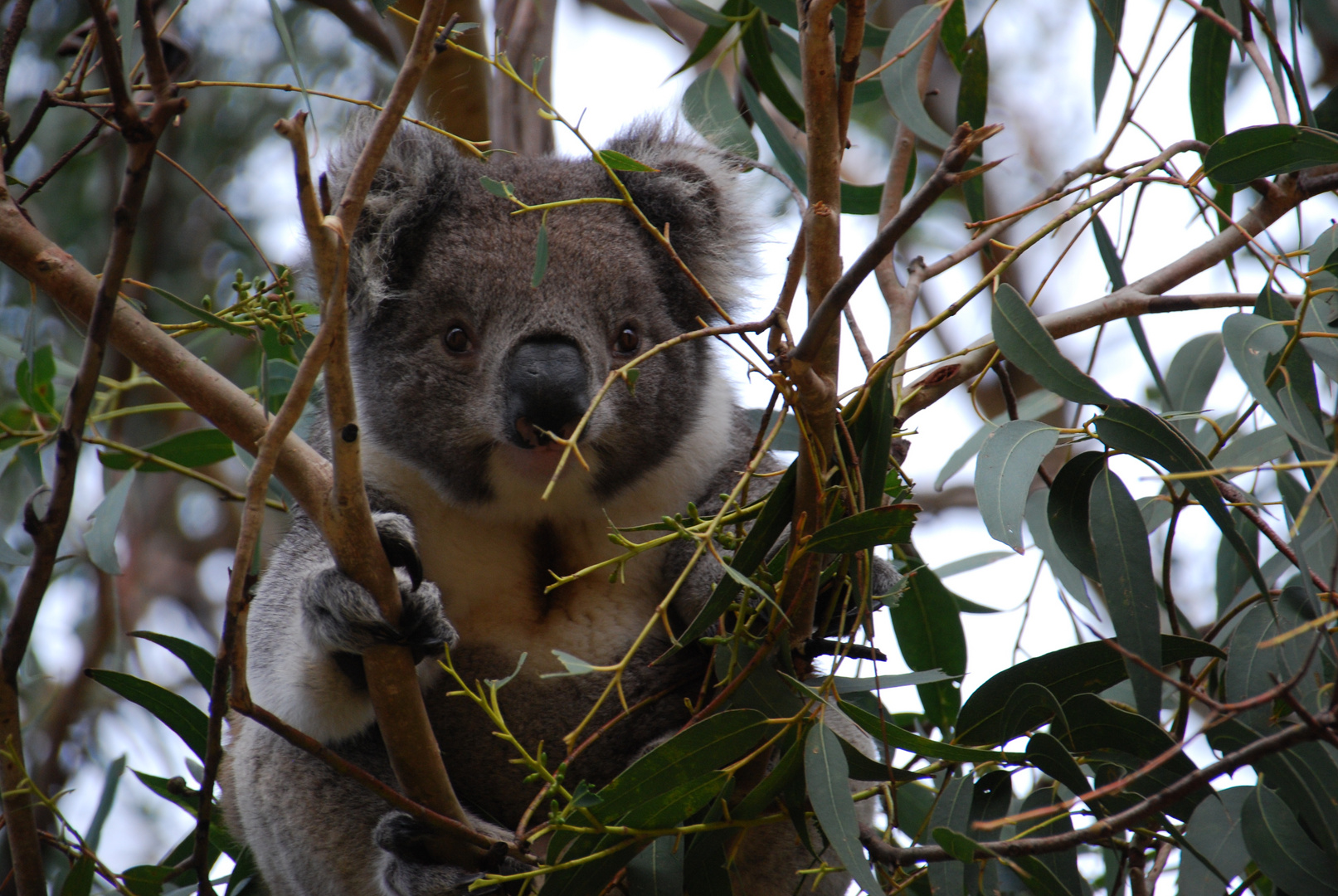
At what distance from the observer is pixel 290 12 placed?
4.70 meters

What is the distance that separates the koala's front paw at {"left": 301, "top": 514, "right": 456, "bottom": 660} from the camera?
167 centimetres

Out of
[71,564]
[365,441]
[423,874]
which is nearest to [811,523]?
[423,874]

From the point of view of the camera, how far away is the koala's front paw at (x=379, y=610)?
1.67 metres

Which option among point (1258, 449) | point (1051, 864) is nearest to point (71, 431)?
point (1051, 864)

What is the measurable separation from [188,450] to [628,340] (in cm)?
114

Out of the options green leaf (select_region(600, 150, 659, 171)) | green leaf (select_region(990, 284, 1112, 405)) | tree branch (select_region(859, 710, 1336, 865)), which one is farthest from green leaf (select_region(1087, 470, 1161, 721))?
green leaf (select_region(600, 150, 659, 171))

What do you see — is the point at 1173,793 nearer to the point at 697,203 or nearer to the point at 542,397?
the point at 542,397

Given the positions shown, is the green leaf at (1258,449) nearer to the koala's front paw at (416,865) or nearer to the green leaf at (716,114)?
the green leaf at (716,114)

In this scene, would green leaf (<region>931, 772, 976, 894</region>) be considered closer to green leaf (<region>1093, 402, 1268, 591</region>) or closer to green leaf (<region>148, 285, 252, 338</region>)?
green leaf (<region>1093, 402, 1268, 591</region>)

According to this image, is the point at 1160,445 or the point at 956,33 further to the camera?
the point at 956,33

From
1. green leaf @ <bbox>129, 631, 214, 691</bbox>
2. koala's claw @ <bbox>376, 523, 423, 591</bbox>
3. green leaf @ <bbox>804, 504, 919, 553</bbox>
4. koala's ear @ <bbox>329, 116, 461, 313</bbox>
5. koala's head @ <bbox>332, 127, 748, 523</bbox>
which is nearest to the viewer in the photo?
green leaf @ <bbox>804, 504, 919, 553</bbox>

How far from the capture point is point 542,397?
1989 mm

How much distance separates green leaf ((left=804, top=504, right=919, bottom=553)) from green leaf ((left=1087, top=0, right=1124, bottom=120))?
99 cm

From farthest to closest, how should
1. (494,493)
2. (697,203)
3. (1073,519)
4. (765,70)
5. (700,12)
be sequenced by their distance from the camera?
(765,70), (697,203), (700,12), (494,493), (1073,519)
